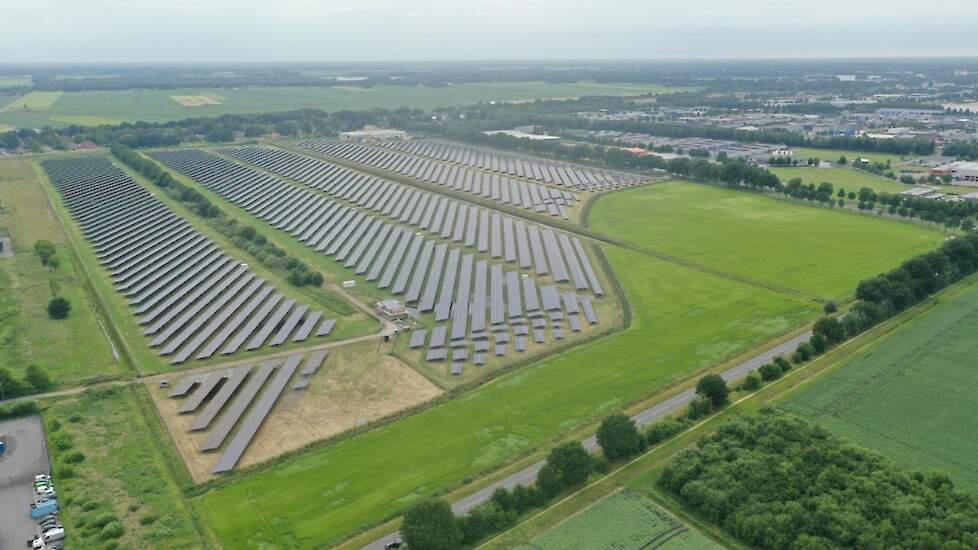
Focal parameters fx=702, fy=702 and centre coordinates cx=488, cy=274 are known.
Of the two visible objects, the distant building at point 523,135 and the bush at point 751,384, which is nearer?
the bush at point 751,384

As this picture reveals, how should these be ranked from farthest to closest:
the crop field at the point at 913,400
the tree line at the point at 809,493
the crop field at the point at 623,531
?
the crop field at the point at 913,400 → the crop field at the point at 623,531 → the tree line at the point at 809,493

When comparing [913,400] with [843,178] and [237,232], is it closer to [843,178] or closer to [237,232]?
[237,232]

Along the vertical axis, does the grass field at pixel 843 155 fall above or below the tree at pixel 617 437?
above

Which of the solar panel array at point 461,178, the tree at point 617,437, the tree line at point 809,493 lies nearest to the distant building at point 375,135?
the solar panel array at point 461,178

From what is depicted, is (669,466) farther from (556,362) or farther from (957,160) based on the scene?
(957,160)

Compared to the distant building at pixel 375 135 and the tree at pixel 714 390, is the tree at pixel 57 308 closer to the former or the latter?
the tree at pixel 714 390

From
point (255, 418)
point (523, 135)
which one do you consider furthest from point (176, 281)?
point (523, 135)
